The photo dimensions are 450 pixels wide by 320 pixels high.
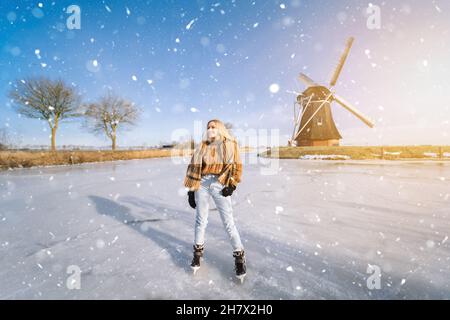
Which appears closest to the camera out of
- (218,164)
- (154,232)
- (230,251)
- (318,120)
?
(218,164)

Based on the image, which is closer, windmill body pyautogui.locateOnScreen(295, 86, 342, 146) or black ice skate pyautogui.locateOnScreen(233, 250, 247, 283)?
black ice skate pyautogui.locateOnScreen(233, 250, 247, 283)

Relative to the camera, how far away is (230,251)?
9.64 ft

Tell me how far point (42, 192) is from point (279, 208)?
7.09m

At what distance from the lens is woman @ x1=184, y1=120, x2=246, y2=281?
2.44 m

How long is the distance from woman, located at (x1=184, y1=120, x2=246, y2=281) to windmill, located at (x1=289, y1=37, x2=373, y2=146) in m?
28.7

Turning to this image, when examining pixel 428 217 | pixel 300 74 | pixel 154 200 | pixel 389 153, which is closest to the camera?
pixel 428 217

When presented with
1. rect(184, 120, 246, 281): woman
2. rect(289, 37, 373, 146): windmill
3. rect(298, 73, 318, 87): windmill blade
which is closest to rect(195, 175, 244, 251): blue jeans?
rect(184, 120, 246, 281): woman

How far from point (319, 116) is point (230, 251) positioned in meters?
29.4

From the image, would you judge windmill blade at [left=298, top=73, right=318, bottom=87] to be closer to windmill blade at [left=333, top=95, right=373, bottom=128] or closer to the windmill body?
the windmill body

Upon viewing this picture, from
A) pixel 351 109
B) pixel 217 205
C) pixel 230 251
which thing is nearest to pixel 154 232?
pixel 230 251

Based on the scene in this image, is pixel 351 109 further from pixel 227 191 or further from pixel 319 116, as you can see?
pixel 227 191

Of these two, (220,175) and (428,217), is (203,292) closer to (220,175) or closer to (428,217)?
(220,175)
